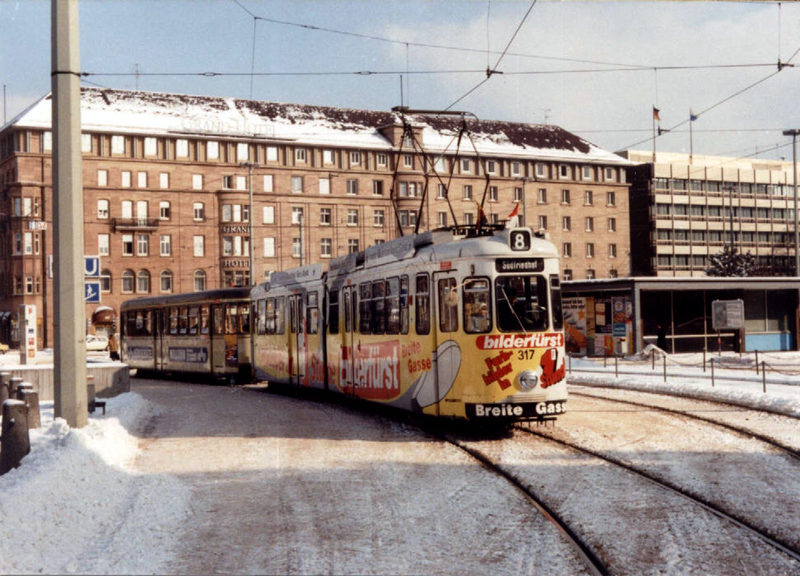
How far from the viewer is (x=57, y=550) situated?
770 cm

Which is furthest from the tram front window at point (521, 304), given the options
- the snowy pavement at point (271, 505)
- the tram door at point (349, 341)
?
the tram door at point (349, 341)

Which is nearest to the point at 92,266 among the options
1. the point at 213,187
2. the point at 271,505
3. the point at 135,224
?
the point at 271,505

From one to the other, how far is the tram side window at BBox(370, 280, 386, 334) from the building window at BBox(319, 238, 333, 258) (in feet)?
217

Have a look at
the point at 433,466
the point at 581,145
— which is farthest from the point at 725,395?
the point at 581,145

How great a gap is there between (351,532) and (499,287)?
6.45 meters

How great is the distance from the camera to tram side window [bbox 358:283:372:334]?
17.4m

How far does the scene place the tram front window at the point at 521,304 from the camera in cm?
1411

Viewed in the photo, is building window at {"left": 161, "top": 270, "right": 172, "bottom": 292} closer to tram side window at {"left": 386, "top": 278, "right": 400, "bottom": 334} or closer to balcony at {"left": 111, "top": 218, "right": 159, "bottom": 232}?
balcony at {"left": 111, "top": 218, "right": 159, "bottom": 232}

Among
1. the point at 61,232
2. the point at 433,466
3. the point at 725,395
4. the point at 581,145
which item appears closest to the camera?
the point at 433,466

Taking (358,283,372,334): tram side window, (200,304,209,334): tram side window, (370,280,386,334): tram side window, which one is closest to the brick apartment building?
(200,304,209,334): tram side window

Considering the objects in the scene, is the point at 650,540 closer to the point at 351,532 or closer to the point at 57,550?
the point at 351,532

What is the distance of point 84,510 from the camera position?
29.5 feet

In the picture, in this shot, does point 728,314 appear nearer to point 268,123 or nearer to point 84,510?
point 84,510

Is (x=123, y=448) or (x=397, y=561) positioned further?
(x=123, y=448)
